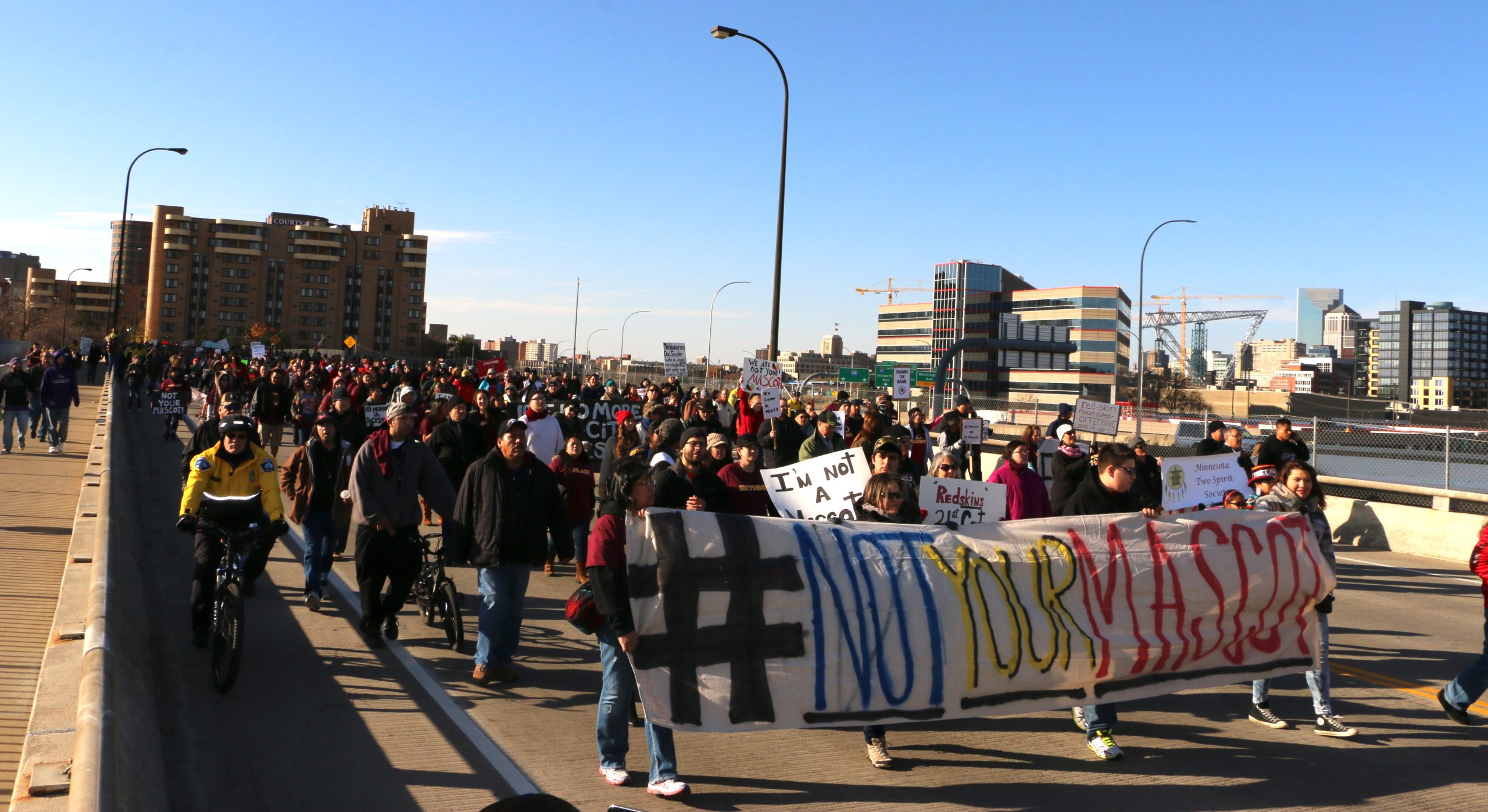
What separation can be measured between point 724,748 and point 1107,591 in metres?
2.48

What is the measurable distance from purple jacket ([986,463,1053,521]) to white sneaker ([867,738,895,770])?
3585 millimetres

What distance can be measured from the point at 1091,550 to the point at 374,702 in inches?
178

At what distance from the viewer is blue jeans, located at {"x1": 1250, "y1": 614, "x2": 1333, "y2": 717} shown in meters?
6.95

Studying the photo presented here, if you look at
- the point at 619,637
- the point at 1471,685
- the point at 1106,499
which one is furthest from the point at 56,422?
the point at 1471,685

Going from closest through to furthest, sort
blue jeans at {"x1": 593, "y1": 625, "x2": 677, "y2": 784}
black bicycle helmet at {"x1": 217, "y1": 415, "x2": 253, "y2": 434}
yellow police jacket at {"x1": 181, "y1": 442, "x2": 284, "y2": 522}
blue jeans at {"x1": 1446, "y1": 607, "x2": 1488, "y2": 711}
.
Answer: blue jeans at {"x1": 593, "y1": 625, "x2": 677, "y2": 784}
blue jeans at {"x1": 1446, "y1": 607, "x2": 1488, "y2": 711}
yellow police jacket at {"x1": 181, "y1": 442, "x2": 284, "y2": 522}
black bicycle helmet at {"x1": 217, "y1": 415, "x2": 253, "y2": 434}

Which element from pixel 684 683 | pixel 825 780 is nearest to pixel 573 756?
pixel 684 683

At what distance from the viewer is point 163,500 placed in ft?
50.9

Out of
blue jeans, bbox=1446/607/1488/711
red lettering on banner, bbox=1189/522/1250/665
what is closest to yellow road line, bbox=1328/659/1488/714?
blue jeans, bbox=1446/607/1488/711

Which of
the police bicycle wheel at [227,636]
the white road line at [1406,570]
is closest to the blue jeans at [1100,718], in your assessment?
the police bicycle wheel at [227,636]

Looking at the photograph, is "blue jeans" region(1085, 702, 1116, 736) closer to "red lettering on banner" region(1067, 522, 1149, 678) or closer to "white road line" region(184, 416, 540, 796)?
"red lettering on banner" region(1067, 522, 1149, 678)

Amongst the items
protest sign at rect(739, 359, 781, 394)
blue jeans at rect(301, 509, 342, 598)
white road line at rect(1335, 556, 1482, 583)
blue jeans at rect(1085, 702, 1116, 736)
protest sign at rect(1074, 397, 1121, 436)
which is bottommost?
blue jeans at rect(1085, 702, 1116, 736)

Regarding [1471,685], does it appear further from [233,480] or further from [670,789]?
[233,480]

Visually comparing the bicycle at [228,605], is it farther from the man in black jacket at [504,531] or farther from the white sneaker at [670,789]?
the white sneaker at [670,789]

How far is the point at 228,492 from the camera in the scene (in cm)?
775
